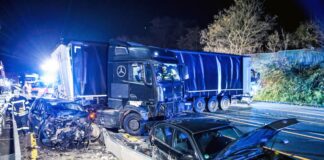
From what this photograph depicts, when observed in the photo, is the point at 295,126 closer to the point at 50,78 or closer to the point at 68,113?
the point at 68,113

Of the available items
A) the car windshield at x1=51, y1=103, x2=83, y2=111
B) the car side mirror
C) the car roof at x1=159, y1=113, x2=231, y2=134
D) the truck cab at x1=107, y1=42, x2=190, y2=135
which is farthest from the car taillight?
the car side mirror

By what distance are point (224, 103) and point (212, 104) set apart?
37.6 inches

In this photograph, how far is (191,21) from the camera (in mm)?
40656

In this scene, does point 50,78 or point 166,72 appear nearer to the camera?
point 166,72

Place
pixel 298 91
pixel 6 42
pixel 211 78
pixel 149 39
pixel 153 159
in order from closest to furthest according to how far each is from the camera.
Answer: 1. pixel 153 159
2. pixel 211 78
3. pixel 298 91
4. pixel 149 39
5. pixel 6 42

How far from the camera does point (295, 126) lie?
1080 cm

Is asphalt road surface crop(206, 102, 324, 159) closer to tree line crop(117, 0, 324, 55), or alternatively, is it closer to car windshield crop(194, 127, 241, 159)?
car windshield crop(194, 127, 241, 159)

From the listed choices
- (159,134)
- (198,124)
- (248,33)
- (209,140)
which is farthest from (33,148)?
(248,33)

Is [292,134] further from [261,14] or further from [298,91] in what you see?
[261,14]

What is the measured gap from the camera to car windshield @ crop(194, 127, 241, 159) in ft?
16.2

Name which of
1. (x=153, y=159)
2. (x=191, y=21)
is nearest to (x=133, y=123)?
(x=153, y=159)

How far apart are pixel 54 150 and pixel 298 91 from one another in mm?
15250

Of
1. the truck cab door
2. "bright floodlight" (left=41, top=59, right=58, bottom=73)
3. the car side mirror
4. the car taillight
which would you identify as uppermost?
"bright floodlight" (left=41, top=59, right=58, bottom=73)

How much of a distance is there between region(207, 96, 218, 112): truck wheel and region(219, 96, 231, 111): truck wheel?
35 centimetres
